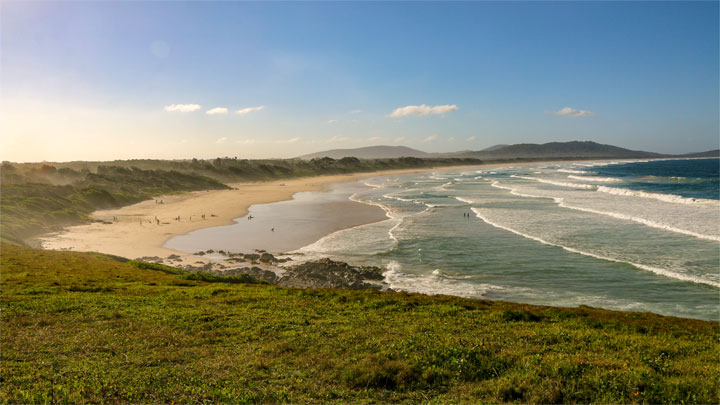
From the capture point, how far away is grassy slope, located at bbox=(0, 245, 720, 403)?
9.05 meters

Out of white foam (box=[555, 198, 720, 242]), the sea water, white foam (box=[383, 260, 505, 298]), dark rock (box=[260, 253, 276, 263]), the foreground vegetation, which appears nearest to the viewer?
the sea water

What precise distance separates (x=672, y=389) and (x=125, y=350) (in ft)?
44.3

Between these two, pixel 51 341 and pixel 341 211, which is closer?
pixel 51 341

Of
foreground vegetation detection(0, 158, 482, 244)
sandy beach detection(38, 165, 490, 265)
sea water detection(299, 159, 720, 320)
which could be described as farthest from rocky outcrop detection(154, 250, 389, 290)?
foreground vegetation detection(0, 158, 482, 244)

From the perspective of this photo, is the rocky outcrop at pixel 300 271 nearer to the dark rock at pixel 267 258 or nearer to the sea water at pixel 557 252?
the dark rock at pixel 267 258

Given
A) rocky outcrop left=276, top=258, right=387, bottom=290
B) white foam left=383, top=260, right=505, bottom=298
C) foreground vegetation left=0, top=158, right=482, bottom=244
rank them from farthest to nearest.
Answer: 1. foreground vegetation left=0, top=158, right=482, bottom=244
2. rocky outcrop left=276, top=258, right=387, bottom=290
3. white foam left=383, top=260, right=505, bottom=298

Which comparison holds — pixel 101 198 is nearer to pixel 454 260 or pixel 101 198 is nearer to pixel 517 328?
pixel 454 260

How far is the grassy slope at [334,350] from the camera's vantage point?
905 centimetres

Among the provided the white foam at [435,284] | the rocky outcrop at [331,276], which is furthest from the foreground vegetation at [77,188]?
the white foam at [435,284]

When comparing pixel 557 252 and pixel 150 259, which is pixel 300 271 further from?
pixel 557 252

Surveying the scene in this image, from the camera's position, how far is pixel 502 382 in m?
9.27

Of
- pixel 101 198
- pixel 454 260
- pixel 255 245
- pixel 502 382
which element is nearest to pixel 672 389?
pixel 502 382

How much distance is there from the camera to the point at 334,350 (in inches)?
455

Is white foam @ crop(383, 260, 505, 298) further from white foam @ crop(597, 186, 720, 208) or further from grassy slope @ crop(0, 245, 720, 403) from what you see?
white foam @ crop(597, 186, 720, 208)
